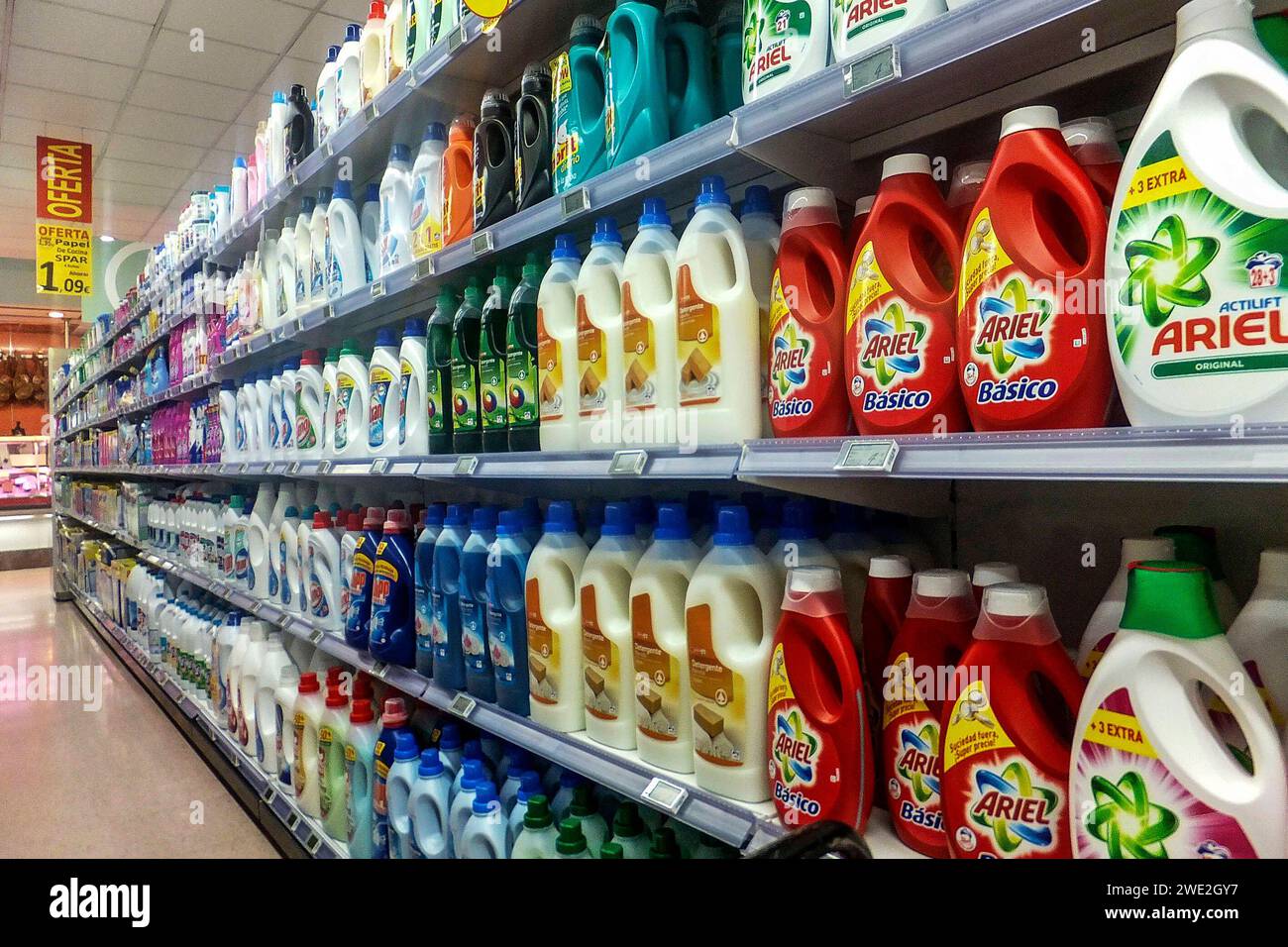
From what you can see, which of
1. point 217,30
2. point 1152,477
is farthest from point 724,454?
point 217,30

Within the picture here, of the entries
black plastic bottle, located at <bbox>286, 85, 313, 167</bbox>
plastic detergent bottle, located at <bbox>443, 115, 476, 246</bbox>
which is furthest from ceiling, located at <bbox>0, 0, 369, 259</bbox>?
plastic detergent bottle, located at <bbox>443, 115, 476, 246</bbox>

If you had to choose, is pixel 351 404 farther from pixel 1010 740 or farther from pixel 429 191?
pixel 1010 740

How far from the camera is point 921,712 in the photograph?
1.02 meters

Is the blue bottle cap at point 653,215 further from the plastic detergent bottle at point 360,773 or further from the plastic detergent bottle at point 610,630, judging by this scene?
the plastic detergent bottle at point 360,773

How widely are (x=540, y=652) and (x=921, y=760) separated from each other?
2.56 feet

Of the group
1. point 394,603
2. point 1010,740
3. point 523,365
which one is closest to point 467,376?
point 523,365

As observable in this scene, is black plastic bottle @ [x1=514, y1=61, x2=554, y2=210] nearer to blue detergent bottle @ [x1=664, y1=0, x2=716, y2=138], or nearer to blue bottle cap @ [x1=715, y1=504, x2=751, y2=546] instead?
blue detergent bottle @ [x1=664, y1=0, x2=716, y2=138]

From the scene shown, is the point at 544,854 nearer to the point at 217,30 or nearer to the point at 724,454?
the point at 724,454

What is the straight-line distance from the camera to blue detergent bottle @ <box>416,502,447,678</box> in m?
1.95

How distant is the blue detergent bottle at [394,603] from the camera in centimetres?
206

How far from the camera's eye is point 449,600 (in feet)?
6.10

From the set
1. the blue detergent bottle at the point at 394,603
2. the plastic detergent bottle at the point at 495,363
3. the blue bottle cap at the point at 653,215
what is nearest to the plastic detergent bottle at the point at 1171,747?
the blue bottle cap at the point at 653,215

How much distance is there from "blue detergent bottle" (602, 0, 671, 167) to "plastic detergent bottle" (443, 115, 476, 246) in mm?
614
